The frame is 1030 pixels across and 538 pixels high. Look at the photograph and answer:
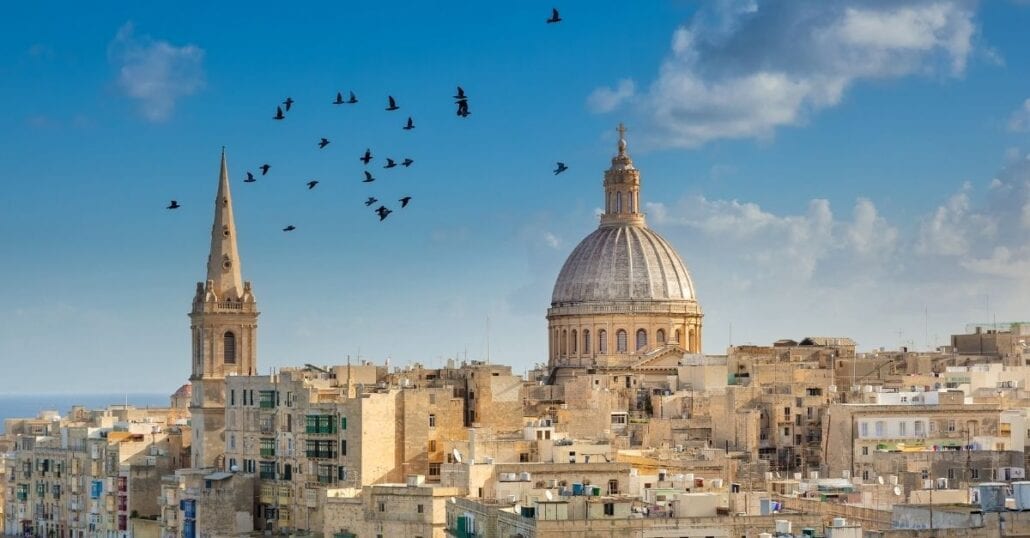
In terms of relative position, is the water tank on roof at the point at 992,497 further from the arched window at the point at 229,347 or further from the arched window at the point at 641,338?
the arched window at the point at 641,338

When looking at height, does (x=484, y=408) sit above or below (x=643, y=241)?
below

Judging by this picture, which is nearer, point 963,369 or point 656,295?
point 963,369

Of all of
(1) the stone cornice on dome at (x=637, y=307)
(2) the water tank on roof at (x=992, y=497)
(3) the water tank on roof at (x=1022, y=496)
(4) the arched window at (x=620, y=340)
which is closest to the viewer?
(3) the water tank on roof at (x=1022, y=496)

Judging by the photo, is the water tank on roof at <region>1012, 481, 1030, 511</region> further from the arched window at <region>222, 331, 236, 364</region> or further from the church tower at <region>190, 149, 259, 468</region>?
the arched window at <region>222, 331, 236, 364</region>

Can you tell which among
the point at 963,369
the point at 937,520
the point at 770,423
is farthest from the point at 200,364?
the point at 937,520

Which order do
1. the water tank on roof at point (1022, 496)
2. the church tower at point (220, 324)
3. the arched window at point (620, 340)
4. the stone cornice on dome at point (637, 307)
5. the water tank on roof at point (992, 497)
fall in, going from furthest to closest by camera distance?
the arched window at point (620, 340)
the stone cornice on dome at point (637, 307)
the church tower at point (220, 324)
the water tank on roof at point (992, 497)
the water tank on roof at point (1022, 496)

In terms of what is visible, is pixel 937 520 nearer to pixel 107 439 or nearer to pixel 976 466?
pixel 976 466

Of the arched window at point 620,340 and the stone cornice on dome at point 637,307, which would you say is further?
the arched window at point 620,340

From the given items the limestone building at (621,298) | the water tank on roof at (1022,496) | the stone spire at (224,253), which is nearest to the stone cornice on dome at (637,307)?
the limestone building at (621,298)
